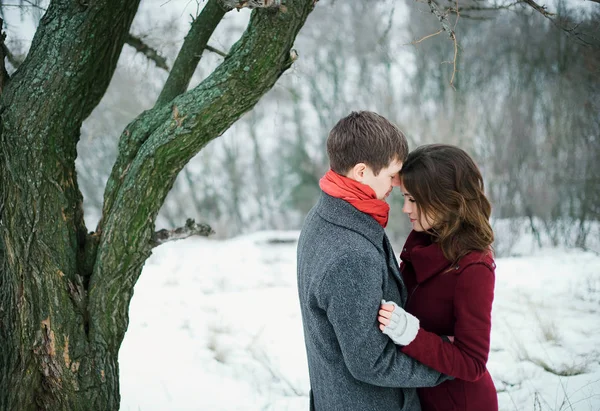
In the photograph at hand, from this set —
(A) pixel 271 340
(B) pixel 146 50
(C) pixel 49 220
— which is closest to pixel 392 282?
(C) pixel 49 220

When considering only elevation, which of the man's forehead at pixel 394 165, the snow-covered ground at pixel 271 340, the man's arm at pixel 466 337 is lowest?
the snow-covered ground at pixel 271 340

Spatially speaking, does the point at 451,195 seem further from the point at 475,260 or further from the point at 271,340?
the point at 271,340

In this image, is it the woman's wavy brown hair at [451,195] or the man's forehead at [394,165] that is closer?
the man's forehead at [394,165]

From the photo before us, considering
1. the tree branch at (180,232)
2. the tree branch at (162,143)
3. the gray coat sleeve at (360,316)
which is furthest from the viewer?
the tree branch at (180,232)

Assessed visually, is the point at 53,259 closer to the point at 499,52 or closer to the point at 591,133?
the point at 591,133

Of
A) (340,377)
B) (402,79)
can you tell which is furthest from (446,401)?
(402,79)

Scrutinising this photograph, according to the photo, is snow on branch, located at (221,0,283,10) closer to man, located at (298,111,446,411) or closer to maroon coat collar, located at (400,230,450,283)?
man, located at (298,111,446,411)

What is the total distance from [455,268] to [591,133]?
9.72 meters

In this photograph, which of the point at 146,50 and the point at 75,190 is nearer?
the point at 75,190

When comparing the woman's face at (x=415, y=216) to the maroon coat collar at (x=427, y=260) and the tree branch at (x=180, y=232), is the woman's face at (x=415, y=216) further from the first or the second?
the tree branch at (x=180, y=232)

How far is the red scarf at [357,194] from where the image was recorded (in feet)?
5.02

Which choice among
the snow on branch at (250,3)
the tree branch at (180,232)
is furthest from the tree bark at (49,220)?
the snow on branch at (250,3)

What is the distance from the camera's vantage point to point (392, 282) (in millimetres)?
1611

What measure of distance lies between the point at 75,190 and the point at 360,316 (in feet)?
4.88
